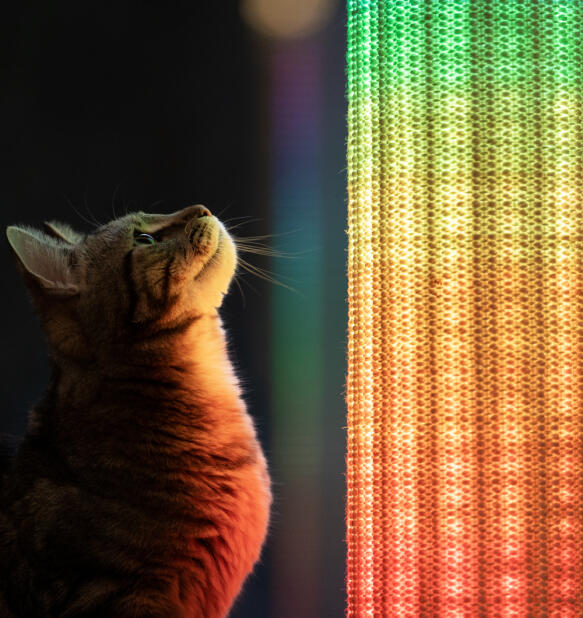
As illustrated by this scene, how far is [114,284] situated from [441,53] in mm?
527

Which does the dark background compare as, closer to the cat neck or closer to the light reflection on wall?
the light reflection on wall

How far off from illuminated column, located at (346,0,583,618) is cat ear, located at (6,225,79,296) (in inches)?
18.2

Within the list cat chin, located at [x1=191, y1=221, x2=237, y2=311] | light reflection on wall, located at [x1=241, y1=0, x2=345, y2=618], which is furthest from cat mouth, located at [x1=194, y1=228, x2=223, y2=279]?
light reflection on wall, located at [x1=241, y1=0, x2=345, y2=618]

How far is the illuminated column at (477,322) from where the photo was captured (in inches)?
29.5

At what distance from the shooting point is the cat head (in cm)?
91

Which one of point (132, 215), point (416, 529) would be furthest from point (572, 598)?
point (132, 215)

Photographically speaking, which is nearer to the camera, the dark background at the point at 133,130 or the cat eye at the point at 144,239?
the cat eye at the point at 144,239

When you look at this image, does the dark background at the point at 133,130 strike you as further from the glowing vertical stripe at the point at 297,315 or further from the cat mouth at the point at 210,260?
the cat mouth at the point at 210,260

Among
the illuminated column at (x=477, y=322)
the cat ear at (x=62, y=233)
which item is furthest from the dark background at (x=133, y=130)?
the illuminated column at (x=477, y=322)

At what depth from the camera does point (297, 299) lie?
4.00 feet

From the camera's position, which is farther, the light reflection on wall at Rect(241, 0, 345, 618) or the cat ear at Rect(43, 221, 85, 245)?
the light reflection on wall at Rect(241, 0, 345, 618)

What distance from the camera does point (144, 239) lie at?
967 millimetres

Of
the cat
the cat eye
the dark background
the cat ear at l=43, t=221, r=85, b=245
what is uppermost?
the dark background

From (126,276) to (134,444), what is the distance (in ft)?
0.77
